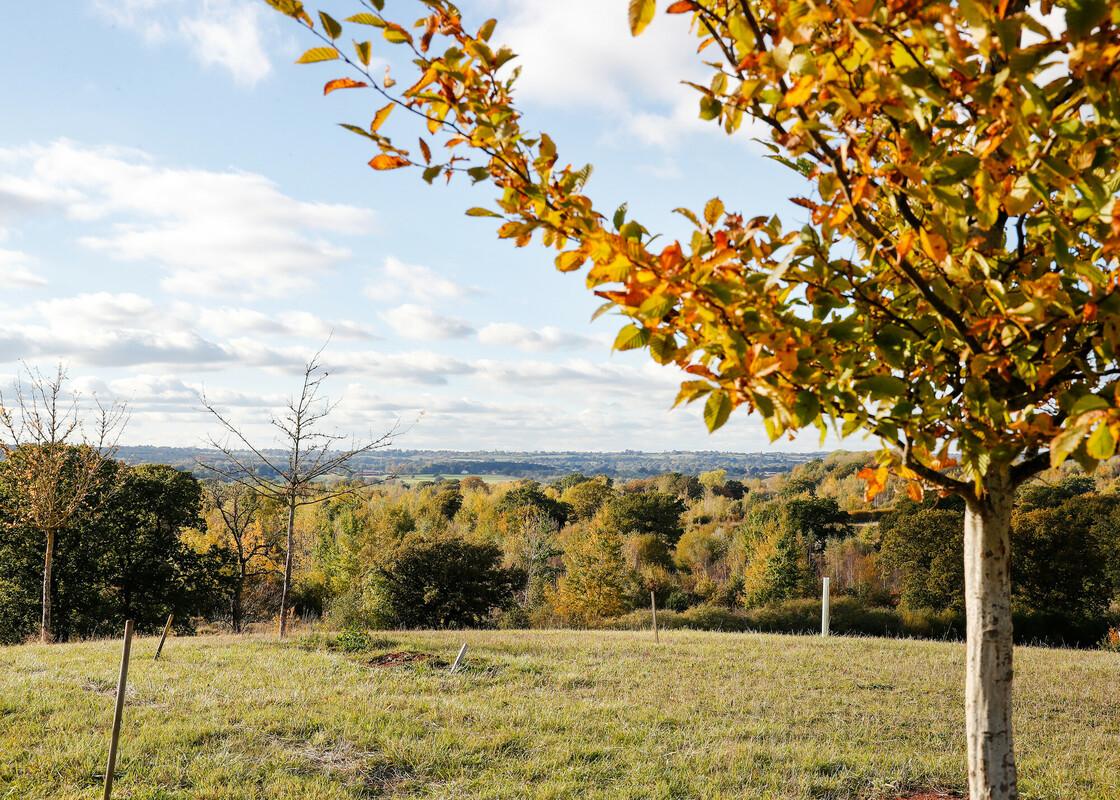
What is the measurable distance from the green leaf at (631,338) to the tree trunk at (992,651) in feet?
4.74

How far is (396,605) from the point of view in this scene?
839 inches

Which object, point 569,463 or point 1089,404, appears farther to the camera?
point 569,463

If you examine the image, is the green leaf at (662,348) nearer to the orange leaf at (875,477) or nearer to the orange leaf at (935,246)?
the orange leaf at (935,246)

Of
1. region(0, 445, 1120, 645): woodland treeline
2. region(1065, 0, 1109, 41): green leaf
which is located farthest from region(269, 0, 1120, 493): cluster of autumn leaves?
region(0, 445, 1120, 645): woodland treeline

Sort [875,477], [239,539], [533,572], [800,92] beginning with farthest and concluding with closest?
1. [533,572]
2. [239,539]
3. [875,477]
4. [800,92]

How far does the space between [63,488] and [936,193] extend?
17173mm

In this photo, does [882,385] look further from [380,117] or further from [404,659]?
[404,659]

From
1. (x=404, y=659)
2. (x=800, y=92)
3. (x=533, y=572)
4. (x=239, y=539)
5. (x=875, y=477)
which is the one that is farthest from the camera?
(x=533, y=572)

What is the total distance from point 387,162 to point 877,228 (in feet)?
4.25

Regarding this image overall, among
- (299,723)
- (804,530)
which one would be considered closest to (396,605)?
(299,723)

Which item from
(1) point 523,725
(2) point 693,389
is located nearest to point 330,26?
(2) point 693,389

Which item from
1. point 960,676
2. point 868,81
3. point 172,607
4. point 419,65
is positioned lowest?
point 172,607

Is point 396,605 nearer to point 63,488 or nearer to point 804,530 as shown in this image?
point 63,488

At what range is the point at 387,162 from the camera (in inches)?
66.5
